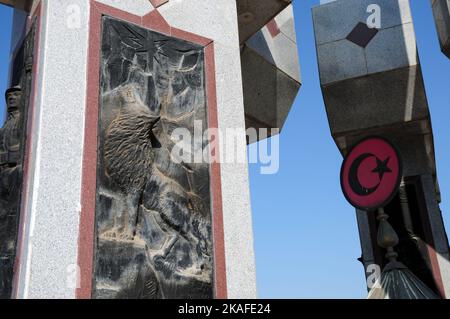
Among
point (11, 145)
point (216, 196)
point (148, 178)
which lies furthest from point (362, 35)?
point (11, 145)

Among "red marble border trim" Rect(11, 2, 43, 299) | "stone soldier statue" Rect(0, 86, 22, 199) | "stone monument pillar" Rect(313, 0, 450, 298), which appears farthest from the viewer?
"stone monument pillar" Rect(313, 0, 450, 298)

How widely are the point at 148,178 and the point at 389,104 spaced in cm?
672

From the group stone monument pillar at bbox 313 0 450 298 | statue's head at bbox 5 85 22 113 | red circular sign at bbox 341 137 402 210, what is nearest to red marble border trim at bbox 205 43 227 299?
red circular sign at bbox 341 137 402 210

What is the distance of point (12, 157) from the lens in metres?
5.51

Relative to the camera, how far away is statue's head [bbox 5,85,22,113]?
19.2ft

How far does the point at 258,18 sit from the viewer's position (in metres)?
9.12

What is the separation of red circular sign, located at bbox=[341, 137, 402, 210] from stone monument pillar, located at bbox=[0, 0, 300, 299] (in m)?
1.16

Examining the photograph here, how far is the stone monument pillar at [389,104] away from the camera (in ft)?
35.6

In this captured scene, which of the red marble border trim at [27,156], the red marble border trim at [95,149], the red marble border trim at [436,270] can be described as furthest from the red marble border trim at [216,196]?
the red marble border trim at [436,270]

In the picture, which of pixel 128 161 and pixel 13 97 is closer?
pixel 128 161

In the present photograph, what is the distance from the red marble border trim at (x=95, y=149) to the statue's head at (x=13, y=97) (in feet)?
2.66

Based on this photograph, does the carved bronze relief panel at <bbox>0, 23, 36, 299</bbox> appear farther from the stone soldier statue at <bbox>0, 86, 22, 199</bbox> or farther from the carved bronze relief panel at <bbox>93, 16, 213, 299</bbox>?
the carved bronze relief panel at <bbox>93, 16, 213, 299</bbox>

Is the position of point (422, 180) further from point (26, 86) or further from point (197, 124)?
point (26, 86)

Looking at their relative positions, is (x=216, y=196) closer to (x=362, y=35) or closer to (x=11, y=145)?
(x=11, y=145)
